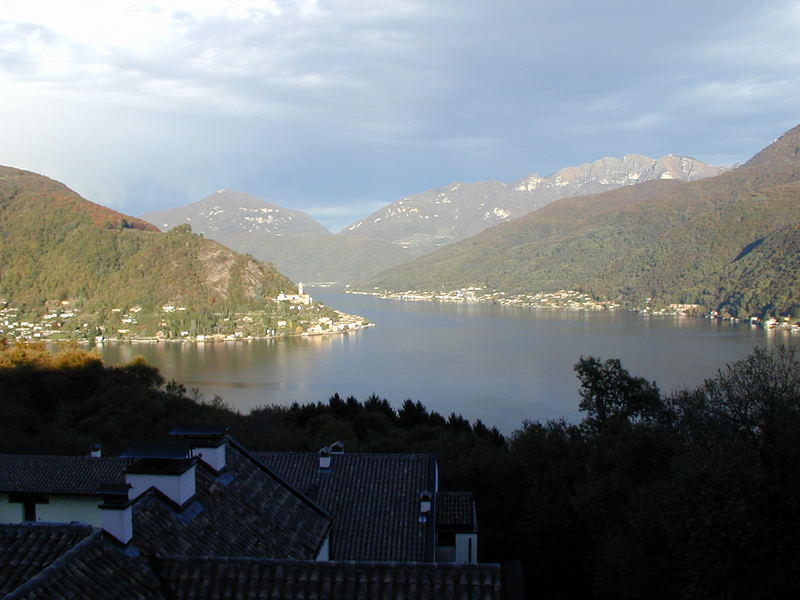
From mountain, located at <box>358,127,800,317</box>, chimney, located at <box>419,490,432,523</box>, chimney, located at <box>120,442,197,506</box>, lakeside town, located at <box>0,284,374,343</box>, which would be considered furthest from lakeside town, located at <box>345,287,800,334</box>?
chimney, located at <box>120,442,197,506</box>

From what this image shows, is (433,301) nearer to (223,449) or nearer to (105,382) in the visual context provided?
(105,382)

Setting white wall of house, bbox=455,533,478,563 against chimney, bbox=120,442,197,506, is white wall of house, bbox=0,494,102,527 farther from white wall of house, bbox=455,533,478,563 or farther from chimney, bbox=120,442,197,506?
white wall of house, bbox=455,533,478,563

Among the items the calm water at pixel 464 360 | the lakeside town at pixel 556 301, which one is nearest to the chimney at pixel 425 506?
the calm water at pixel 464 360

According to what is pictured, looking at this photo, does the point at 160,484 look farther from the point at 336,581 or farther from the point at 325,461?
the point at 325,461

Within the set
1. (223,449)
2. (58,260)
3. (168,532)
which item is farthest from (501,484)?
(58,260)

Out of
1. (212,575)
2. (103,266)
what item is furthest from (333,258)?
(212,575)
